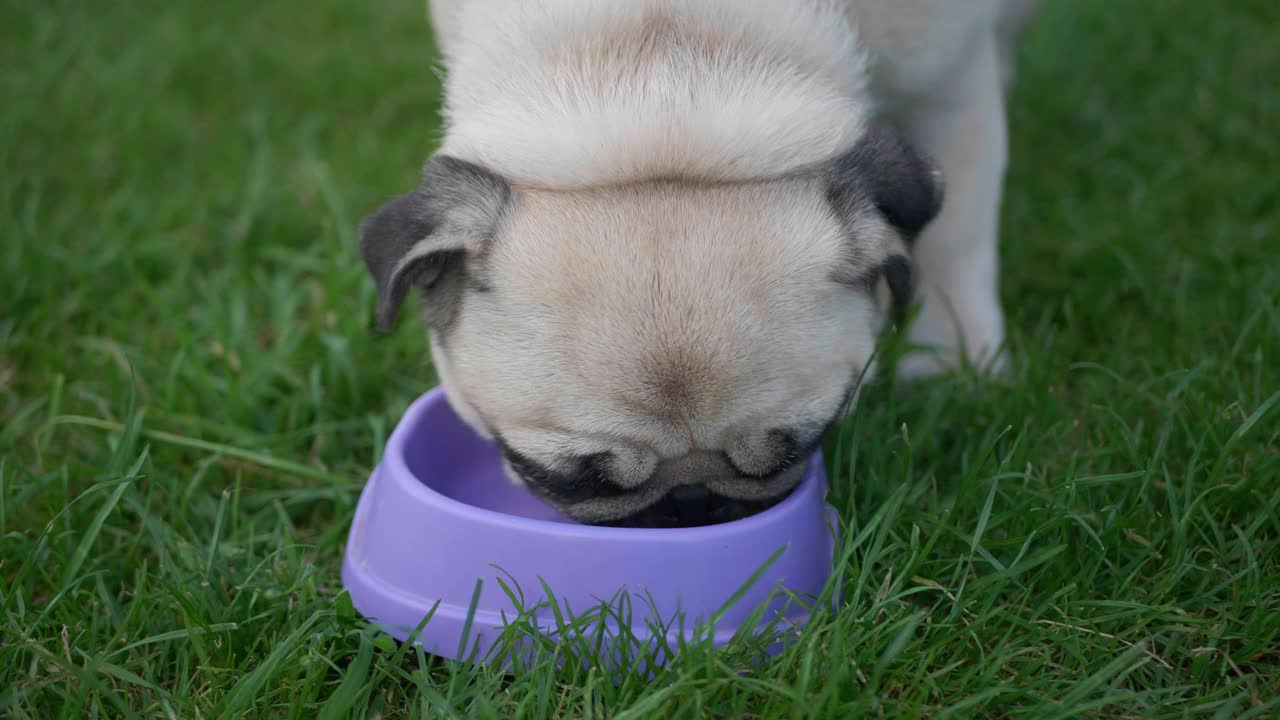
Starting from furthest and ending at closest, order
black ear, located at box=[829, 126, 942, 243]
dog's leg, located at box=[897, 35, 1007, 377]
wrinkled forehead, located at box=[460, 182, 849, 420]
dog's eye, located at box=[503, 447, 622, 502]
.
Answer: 1. dog's leg, located at box=[897, 35, 1007, 377]
2. black ear, located at box=[829, 126, 942, 243]
3. dog's eye, located at box=[503, 447, 622, 502]
4. wrinkled forehead, located at box=[460, 182, 849, 420]

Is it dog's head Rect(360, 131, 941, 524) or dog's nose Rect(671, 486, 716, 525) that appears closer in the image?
dog's head Rect(360, 131, 941, 524)

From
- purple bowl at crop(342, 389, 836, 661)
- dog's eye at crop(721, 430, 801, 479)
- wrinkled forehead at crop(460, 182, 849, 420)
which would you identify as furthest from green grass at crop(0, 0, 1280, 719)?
wrinkled forehead at crop(460, 182, 849, 420)

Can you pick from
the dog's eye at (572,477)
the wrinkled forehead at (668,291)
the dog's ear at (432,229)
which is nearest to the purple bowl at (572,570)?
the dog's eye at (572,477)

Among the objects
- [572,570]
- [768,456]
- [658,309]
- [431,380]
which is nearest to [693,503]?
[768,456]

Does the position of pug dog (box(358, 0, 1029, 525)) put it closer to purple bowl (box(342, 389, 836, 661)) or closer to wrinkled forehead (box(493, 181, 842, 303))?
wrinkled forehead (box(493, 181, 842, 303))

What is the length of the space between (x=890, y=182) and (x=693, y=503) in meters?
0.83

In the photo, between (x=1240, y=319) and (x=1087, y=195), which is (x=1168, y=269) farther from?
(x=1087, y=195)

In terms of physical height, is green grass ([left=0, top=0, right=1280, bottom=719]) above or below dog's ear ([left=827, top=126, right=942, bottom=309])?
below

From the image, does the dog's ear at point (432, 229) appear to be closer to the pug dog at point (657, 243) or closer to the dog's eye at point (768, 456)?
the pug dog at point (657, 243)

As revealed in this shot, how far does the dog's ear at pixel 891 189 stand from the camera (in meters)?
2.46

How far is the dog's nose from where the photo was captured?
240 cm

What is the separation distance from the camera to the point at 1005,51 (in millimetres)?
4625

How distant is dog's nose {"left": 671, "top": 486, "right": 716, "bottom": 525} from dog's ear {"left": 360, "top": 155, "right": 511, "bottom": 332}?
0.68 metres

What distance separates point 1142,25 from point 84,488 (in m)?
5.17
